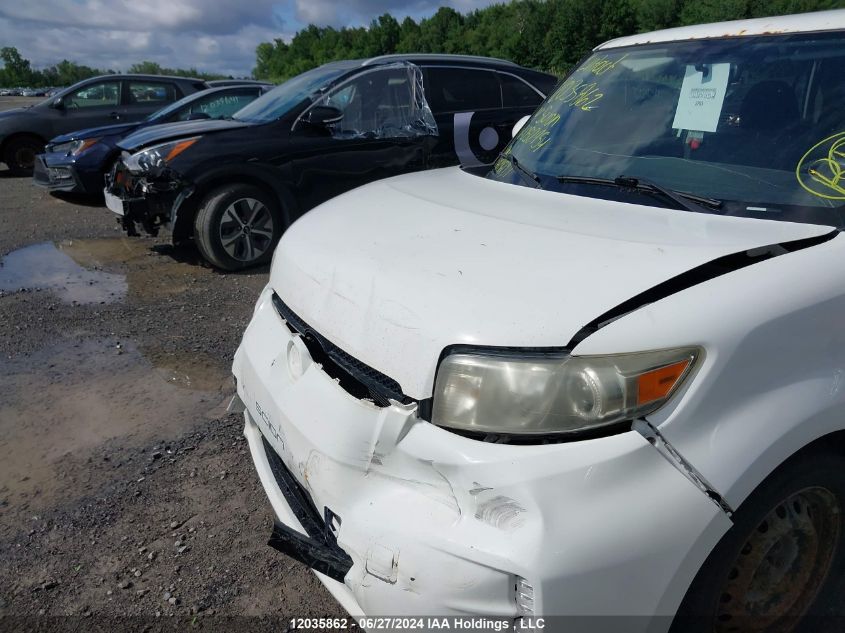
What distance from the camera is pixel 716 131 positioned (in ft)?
7.82

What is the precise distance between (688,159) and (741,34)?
1.97 ft

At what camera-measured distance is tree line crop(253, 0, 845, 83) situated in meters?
39.2

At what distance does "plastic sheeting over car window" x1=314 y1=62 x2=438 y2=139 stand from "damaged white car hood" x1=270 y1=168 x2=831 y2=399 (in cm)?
399

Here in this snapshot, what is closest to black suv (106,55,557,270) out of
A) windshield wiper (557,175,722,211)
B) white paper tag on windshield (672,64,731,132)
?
white paper tag on windshield (672,64,731,132)

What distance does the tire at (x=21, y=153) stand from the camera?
11.7 meters

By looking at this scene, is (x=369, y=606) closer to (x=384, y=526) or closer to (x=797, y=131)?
(x=384, y=526)

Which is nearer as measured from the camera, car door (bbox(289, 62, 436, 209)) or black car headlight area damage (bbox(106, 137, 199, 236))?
black car headlight area damage (bbox(106, 137, 199, 236))

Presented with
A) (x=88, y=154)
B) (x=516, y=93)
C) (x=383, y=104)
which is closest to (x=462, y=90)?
(x=516, y=93)

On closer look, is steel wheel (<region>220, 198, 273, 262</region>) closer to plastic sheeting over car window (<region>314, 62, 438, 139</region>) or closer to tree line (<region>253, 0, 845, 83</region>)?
plastic sheeting over car window (<region>314, 62, 438, 139</region>)

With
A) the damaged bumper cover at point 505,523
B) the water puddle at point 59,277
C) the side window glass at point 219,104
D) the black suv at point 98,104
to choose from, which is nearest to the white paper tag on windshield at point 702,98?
the damaged bumper cover at point 505,523

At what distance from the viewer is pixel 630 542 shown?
1405 mm

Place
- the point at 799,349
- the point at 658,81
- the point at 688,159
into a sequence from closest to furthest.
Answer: the point at 799,349, the point at 688,159, the point at 658,81

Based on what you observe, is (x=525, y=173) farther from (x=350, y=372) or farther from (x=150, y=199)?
(x=150, y=199)

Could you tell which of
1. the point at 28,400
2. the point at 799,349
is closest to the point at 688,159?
the point at 799,349
